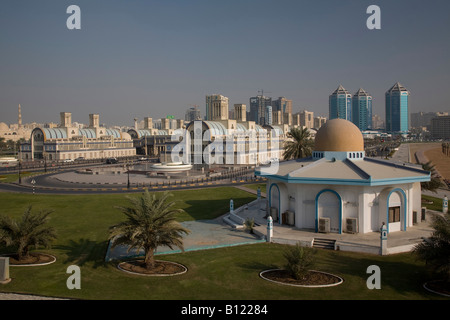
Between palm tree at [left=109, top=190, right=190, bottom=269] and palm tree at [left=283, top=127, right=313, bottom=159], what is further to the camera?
palm tree at [left=283, top=127, right=313, bottom=159]

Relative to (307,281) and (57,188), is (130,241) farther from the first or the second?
(57,188)

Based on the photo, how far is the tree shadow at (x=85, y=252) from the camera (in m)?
21.0

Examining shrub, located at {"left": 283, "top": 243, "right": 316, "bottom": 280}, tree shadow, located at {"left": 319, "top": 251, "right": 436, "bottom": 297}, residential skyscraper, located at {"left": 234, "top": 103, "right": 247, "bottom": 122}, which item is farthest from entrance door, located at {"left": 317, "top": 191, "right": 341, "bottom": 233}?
residential skyscraper, located at {"left": 234, "top": 103, "right": 247, "bottom": 122}

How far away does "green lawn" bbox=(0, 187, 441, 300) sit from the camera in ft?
53.4

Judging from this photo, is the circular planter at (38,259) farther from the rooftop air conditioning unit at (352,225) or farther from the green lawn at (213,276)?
the rooftop air conditioning unit at (352,225)

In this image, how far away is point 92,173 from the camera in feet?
231

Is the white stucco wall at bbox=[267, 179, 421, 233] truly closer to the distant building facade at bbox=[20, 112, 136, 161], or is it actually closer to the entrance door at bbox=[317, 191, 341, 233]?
the entrance door at bbox=[317, 191, 341, 233]

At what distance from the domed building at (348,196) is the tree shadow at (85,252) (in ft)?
43.3

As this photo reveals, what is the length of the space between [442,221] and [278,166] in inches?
652

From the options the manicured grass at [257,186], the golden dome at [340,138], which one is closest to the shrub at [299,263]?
the golden dome at [340,138]

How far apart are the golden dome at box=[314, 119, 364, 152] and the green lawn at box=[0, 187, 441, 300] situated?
35.0 feet

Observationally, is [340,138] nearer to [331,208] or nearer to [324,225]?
[331,208]

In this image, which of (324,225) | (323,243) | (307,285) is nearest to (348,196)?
(324,225)
